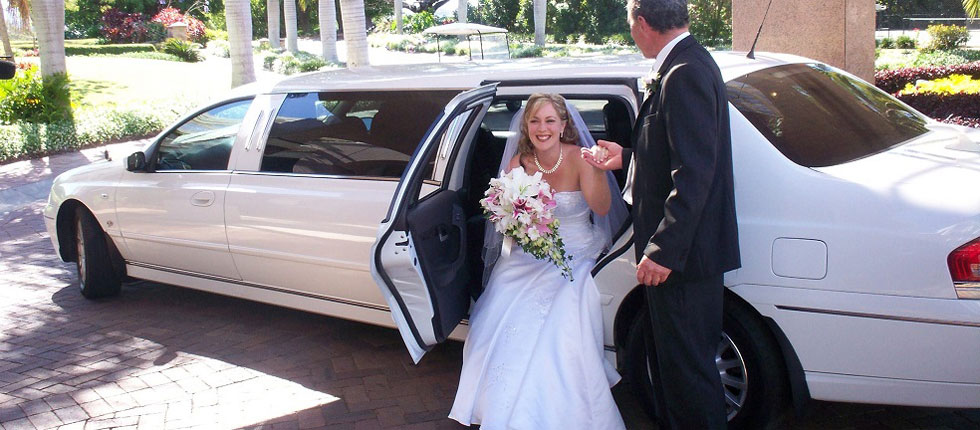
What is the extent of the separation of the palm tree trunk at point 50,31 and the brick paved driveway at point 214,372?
28.5 feet

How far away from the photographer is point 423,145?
3.60 meters

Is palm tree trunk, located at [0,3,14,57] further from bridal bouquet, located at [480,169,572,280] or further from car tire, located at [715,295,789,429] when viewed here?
car tire, located at [715,295,789,429]

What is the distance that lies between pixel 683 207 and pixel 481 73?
1752 millimetres

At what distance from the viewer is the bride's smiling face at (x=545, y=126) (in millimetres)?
3822

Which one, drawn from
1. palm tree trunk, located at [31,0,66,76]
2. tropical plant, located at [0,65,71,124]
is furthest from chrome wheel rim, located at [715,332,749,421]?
tropical plant, located at [0,65,71,124]

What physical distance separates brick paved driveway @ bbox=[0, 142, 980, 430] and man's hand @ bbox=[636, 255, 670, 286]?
1070 millimetres

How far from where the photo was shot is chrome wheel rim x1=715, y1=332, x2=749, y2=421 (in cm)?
335

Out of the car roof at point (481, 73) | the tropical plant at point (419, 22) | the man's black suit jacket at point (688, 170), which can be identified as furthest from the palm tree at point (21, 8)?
the man's black suit jacket at point (688, 170)

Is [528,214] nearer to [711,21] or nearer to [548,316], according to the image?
[548,316]

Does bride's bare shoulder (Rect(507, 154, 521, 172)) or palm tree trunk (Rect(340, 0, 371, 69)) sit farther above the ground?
palm tree trunk (Rect(340, 0, 371, 69))

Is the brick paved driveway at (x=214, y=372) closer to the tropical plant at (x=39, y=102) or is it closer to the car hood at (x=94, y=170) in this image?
the car hood at (x=94, y=170)

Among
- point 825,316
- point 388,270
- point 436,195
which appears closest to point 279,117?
point 436,195

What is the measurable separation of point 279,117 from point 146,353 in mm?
1655

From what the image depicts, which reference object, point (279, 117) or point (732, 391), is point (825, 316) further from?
point (279, 117)
